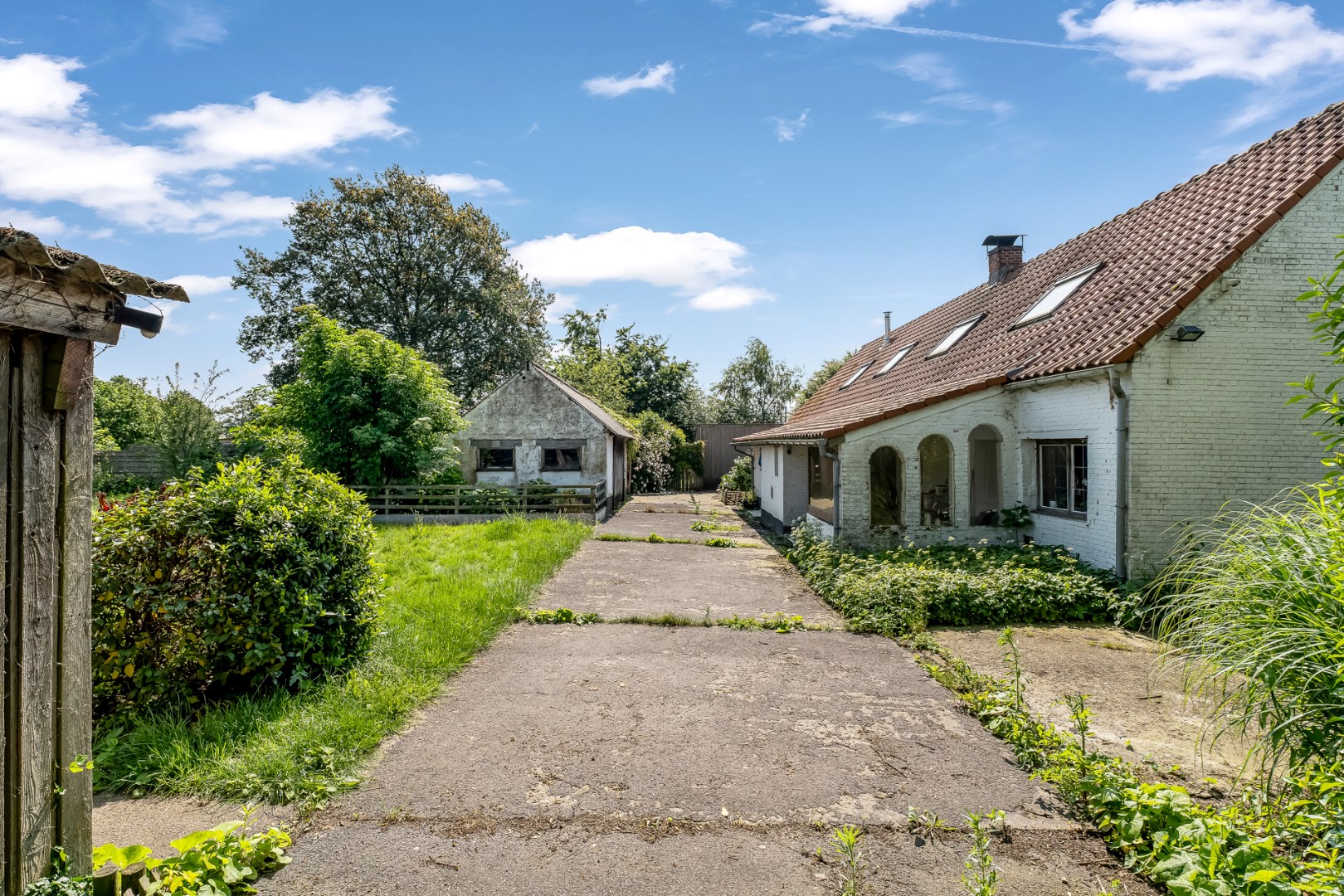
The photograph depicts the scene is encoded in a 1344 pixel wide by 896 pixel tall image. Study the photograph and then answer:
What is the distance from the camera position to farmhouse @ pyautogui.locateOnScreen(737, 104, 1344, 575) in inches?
350

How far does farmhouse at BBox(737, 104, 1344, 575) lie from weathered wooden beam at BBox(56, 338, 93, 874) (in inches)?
393

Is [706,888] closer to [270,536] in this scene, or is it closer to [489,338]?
[270,536]

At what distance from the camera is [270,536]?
5.23m

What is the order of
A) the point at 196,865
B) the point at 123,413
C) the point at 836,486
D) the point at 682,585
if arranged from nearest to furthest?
1. the point at 196,865
2. the point at 682,585
3. the point at 836,486
4. the point at 123,413

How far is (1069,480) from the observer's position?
418 inches

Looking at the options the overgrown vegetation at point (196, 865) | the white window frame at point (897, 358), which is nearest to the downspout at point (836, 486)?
the white window frame at point (897, 358)

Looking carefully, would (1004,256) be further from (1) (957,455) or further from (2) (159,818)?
(2) (159,818)

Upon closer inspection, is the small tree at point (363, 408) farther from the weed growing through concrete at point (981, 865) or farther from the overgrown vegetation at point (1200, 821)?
the weed growing through concrete at point (981, 865)

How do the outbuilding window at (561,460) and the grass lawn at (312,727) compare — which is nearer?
the grass lawn at (312,727)

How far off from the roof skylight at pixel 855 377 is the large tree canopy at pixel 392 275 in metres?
21.3

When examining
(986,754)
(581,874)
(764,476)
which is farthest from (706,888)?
(764,476)

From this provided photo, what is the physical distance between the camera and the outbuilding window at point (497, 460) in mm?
23562

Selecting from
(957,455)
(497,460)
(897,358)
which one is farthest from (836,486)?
(497,460)

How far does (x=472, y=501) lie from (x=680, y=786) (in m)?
15.8
